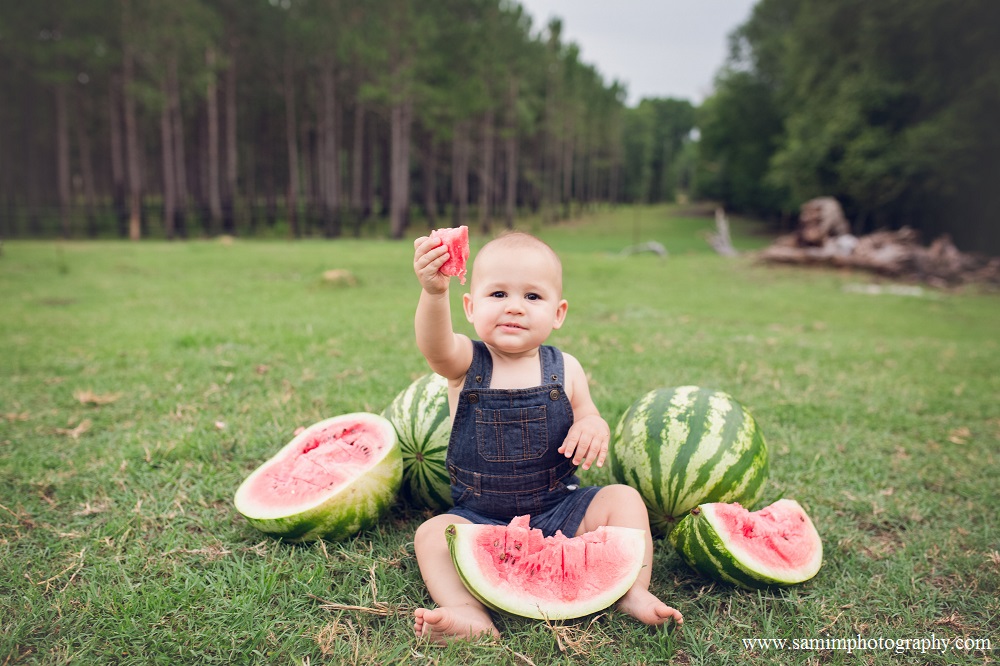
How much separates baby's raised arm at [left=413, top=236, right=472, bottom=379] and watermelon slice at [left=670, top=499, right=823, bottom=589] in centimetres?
107

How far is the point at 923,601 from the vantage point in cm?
241

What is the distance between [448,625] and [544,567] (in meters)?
0.38

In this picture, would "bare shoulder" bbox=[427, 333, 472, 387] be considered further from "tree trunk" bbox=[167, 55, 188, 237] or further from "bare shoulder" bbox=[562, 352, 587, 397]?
"tree trunk" bbox=[167, 55, 188, 237]

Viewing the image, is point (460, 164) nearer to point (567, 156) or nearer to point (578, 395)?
point (567, 156)

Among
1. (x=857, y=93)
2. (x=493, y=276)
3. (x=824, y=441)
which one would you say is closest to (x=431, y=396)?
(x=493, y=276)

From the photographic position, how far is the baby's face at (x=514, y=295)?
244cm

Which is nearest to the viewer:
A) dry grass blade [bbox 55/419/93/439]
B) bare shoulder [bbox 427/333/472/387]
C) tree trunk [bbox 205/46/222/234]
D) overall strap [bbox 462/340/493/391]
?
bare shoulder [bbox 427/333/472/387]

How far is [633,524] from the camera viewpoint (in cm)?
246

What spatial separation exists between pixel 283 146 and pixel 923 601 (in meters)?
53.3

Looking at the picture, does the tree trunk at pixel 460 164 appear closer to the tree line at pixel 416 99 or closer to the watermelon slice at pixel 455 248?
the tree line at pixel 416 99

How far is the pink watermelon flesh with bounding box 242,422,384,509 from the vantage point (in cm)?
265

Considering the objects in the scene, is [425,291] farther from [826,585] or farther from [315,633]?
[826,585]

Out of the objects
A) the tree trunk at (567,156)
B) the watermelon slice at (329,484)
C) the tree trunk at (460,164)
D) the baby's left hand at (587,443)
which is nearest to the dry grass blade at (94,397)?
the watermelon slice at (329,484)

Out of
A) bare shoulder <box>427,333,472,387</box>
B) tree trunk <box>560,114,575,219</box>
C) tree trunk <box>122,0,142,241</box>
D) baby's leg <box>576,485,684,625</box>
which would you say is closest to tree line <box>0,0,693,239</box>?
tree trunk <box>122,0,142,241</box>
